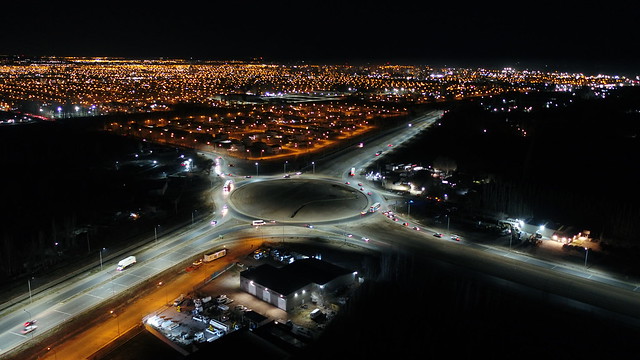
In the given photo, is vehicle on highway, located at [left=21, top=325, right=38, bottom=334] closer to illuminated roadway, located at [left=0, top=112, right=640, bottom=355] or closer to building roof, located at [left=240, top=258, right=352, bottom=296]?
illuminated roadway, located at [left=0, top=112, right=640, bottom=355]

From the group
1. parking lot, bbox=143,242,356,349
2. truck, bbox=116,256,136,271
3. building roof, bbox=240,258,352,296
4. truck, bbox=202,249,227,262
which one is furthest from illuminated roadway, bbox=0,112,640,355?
building roof, bbox=240,258,352,296

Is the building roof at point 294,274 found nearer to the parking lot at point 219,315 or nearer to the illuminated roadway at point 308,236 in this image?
the parking lot at point 219,315

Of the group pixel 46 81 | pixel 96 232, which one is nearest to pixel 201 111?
pixel 96 232

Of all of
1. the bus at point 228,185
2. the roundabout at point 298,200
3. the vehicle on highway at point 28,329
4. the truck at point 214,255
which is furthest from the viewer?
the bus at point 228,185

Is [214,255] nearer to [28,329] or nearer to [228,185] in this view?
[28,329]

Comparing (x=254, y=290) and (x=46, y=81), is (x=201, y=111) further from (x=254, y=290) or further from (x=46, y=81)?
(x=46, y=81)

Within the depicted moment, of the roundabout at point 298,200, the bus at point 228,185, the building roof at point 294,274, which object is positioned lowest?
the building roof at point 294,274

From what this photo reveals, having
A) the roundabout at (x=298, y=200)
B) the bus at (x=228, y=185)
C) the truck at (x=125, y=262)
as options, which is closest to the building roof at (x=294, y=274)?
the truck at (x=125, y=262)
